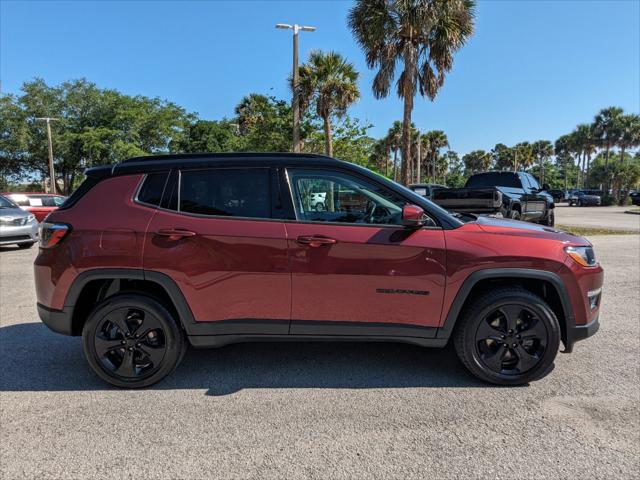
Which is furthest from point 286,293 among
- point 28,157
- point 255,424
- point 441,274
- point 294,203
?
point 28,157

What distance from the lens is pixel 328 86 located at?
18.2m

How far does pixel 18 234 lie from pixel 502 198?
12.3m

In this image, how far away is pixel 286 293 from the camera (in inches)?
126

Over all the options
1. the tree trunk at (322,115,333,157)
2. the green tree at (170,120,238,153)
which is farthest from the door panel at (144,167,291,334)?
the green tree at (170,120,238,153)

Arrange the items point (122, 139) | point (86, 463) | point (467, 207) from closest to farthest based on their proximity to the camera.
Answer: point (86, 463) → point (467, 207) → point (122, 139)

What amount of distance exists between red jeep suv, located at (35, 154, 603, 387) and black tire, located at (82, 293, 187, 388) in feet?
0.04

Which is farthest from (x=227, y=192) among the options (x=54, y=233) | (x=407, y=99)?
(x=407, y=99)

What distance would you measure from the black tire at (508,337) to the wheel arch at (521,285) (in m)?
0.09

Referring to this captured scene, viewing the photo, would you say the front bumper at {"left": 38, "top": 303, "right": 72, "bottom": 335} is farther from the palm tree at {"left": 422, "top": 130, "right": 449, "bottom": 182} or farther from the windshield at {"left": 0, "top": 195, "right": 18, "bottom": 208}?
the palm tree at {"left": 422, "top": 130, "right": 449, "bottom": 182}

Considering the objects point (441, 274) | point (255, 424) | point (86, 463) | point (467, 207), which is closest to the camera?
point (86, 463)

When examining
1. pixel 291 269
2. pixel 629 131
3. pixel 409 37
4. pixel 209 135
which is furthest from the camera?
pixel 629 131

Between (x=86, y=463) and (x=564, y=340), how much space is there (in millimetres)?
3404

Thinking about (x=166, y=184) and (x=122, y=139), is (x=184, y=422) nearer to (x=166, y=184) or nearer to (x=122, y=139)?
(x=166, y=184)

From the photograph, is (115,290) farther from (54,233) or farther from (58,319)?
(54,233)
